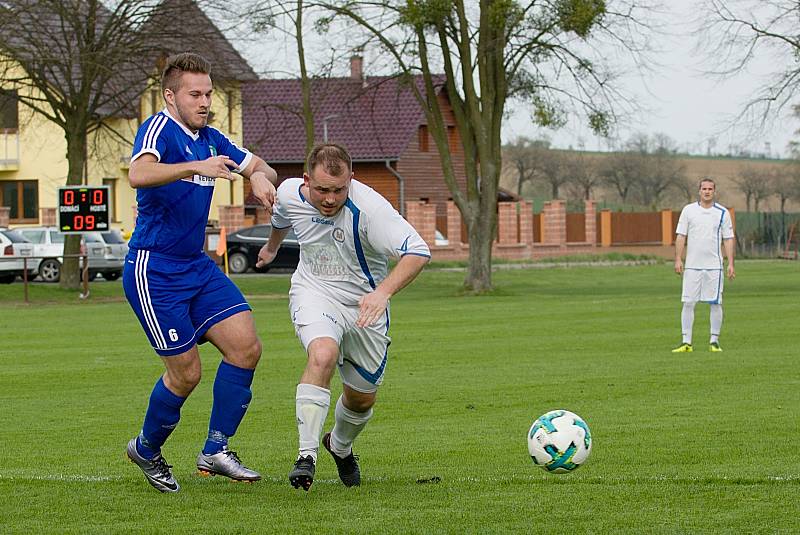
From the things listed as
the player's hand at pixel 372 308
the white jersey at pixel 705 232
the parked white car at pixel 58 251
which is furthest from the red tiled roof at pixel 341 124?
the player's hand at pixel 372 308

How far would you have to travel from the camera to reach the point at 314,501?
7.03 meters

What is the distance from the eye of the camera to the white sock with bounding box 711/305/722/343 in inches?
706

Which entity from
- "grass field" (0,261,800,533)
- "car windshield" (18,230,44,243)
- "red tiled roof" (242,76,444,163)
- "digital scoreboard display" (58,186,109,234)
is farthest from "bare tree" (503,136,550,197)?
"grass field" (0,261,800,533)

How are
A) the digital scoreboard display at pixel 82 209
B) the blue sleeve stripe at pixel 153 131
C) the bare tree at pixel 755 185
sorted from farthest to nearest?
the bare tree at pixel 755 185
the digital scoreboard display at pixel 82 209
the blue sleeve stripe at pixel 153 131

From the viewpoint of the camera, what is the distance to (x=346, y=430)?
7645mm

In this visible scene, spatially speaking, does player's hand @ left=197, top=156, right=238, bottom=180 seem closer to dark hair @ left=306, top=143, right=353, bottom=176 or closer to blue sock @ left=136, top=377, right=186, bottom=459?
dark hair @ left=306, top=143, right=353, bottom=176

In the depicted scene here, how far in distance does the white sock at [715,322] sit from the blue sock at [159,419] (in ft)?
38.2

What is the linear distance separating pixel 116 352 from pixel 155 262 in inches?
474

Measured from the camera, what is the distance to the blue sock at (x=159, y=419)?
755cm

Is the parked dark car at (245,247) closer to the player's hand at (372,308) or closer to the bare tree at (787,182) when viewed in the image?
the player's hand at (372,308)

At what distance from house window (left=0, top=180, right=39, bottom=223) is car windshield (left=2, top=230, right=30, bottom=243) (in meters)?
17.8

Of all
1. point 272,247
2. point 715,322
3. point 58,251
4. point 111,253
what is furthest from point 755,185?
point 272,247

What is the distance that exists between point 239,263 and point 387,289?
4089cm

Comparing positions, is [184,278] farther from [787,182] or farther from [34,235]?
[787,182]
